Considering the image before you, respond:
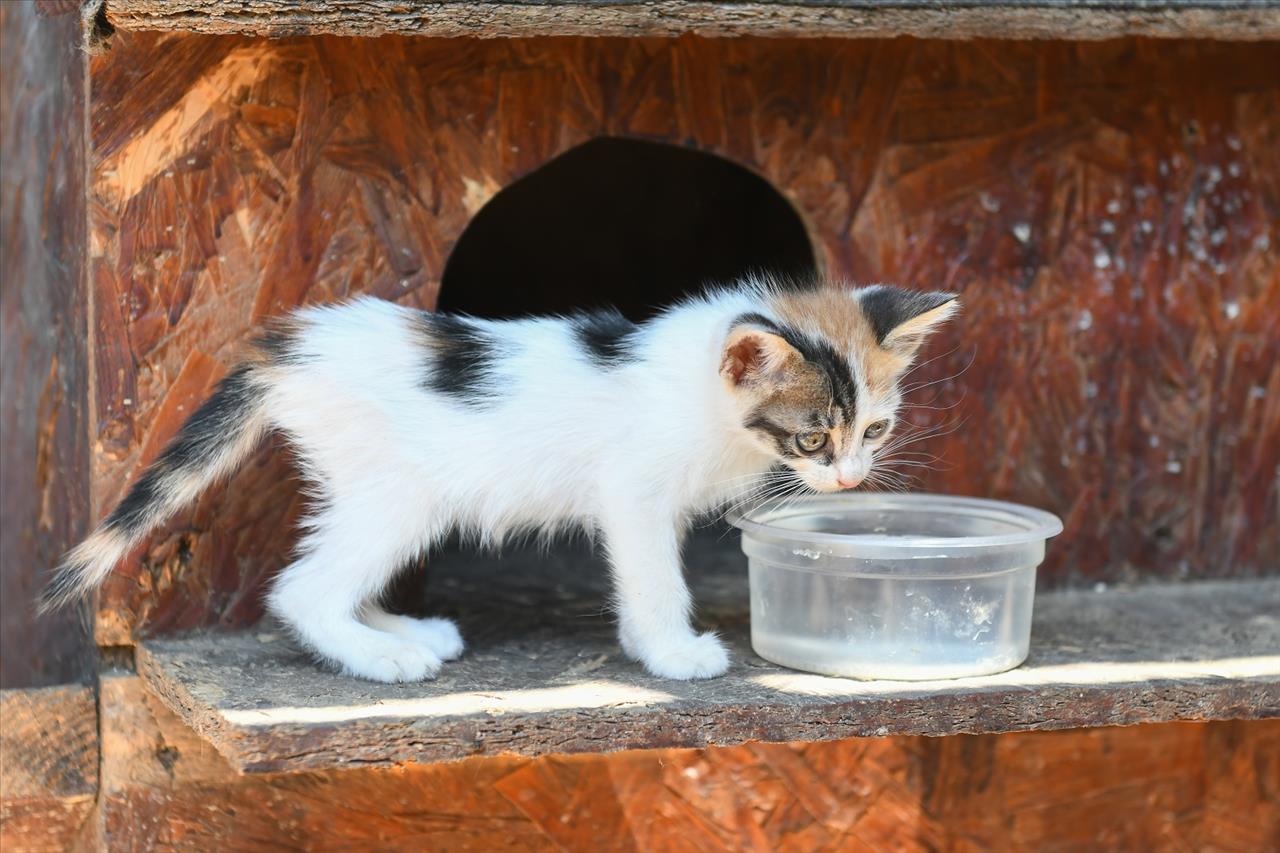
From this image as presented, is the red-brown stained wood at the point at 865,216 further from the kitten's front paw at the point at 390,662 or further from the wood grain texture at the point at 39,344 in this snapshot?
the kitten's front paw at the point at 390,662

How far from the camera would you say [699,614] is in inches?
118

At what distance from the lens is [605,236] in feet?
14.4

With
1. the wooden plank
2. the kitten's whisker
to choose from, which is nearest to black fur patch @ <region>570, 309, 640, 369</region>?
the kitten's whisker

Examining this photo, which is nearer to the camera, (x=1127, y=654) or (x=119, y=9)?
(x=119, y=9)

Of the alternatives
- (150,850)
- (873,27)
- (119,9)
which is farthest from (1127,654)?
(119,9)

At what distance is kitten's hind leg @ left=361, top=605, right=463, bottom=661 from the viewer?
2623 mm

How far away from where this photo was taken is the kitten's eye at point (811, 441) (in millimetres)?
2408

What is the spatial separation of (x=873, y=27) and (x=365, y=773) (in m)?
1.70

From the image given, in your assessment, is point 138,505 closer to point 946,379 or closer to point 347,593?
point 347,593

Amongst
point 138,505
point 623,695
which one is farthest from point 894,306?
point 138,505

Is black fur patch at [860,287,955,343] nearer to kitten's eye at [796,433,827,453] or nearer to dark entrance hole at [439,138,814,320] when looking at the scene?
kitten's eye at [796,433,827,453]

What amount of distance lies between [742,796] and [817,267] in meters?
1.12

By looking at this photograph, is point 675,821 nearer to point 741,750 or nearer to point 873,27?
point 741,750

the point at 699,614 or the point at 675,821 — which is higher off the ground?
the point at 699,614
